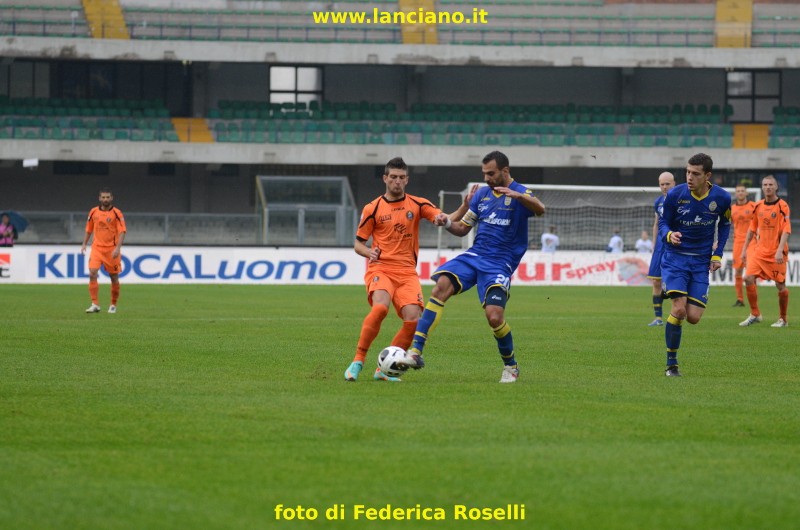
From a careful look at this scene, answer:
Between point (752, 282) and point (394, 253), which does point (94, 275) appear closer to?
point (752, 282)

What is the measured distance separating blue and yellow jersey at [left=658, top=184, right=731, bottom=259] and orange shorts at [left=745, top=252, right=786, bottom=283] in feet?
25.6

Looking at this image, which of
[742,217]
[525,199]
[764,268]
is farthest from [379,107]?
[525,199]

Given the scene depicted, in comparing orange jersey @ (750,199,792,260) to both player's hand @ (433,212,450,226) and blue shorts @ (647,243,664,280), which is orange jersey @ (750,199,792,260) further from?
player's hand @ (433,212,450,226)

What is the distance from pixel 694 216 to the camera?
36.1 feet

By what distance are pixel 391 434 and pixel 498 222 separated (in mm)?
3555

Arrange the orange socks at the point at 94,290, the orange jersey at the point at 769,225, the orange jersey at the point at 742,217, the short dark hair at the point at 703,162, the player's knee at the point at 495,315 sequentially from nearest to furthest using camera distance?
1. the player's knee at the point at 495,315
2. the short dark hair at the point at 703,162
3. the orange jersey at the point at 769,225
4. the orange socks at the point at 94,290
5. the orange jersey at the point at 742,217

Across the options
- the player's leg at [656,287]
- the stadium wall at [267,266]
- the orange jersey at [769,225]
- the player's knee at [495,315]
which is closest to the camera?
the player's knee at [495,315]

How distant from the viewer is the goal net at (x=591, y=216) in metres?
36.7

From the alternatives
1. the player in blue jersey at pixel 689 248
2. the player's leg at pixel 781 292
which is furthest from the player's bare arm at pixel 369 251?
the player's leg at pixel 781 292

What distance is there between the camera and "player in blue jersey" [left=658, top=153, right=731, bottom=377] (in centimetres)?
1094

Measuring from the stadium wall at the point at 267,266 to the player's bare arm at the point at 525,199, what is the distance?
23.6 m

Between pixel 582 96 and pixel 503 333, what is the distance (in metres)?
38.4

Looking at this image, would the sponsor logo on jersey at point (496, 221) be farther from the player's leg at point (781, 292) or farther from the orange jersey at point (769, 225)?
the orange jersey at point (769, 225)

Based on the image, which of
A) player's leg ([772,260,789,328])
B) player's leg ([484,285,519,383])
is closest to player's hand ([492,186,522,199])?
player's leg ([484,285,519,383])
